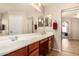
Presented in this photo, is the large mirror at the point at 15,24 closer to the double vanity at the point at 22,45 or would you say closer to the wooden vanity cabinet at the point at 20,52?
the double vanity at the point at 22,45

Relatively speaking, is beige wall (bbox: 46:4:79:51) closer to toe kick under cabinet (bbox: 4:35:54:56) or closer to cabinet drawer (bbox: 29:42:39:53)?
toe kick under cabinet (bbox: 4:35:54:56)

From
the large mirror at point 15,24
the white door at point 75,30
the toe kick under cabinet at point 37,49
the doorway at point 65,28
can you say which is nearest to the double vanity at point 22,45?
the toe kick under cabinet at point 37,49

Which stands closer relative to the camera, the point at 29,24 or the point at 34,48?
the point at 29,24

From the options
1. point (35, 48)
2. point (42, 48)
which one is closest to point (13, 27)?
point (35, 48)

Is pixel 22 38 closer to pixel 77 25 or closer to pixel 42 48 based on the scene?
pixel 42 48

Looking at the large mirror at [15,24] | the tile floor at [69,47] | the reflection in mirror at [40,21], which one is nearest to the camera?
the large mirror at [15,24]

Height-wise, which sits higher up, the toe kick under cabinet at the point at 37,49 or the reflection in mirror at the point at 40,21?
the reflection in mirror at the point at 40,21

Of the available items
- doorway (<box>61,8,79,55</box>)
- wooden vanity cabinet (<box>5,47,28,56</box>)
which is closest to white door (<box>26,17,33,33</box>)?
wooden vanity cabinet (<box>5,47,28,56</box>)

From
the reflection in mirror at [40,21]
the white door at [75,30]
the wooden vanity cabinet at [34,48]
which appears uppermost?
the reflection in mirror at [40,21]

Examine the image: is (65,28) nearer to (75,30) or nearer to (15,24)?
(75,30)

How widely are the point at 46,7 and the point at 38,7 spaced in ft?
0.40

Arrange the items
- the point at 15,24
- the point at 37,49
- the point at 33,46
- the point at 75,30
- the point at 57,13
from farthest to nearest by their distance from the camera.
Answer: the point at 37,49 < the point at 33,46 < the point at 57,13 < the point at 75,30 < the point at 15,24

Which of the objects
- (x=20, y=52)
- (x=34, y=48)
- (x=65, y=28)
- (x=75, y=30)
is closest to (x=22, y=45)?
(x=20, y=52)

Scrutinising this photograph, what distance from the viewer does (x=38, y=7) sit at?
1505 mm
